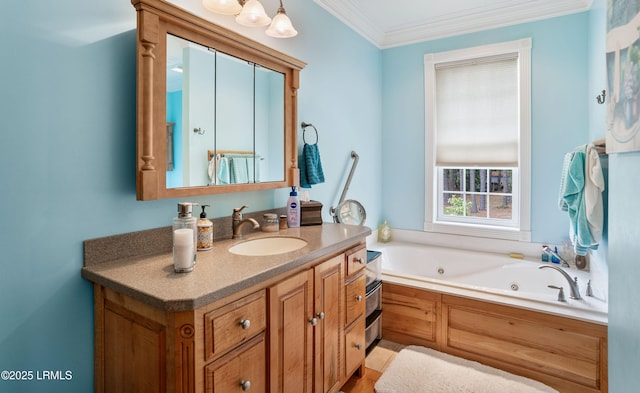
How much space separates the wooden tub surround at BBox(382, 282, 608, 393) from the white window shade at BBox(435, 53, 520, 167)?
1.45 meters

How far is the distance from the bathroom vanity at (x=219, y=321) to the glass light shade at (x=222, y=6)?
1113 millimetres

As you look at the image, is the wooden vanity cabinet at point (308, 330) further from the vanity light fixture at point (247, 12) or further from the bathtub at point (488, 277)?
the vanity light fixture at point (247, 12)

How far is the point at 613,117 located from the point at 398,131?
2.34m

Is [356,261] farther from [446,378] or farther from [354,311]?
[446,378]

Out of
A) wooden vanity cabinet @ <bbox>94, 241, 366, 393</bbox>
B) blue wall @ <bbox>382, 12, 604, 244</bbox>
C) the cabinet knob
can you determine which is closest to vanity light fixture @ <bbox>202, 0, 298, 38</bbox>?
wooden vanity cabinet @ <bbox>94, 241, 366, 393</bbox>

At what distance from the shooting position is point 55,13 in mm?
1180

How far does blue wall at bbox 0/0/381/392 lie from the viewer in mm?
1088

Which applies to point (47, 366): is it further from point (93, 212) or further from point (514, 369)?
point (514, 369)

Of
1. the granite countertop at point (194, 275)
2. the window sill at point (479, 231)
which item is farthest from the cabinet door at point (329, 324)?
the window sill at point (479, 231)

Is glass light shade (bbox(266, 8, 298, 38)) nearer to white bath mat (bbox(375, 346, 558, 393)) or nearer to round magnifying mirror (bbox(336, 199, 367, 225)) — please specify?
round magnifying mirror (bbox(336, 199, 367, 225))

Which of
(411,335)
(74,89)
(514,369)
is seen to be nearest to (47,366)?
(74,89)

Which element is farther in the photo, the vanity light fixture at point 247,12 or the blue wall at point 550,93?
the blue wall at point 550,93

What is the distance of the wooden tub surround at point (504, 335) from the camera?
1.98 meters

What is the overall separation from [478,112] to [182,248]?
2.96m
